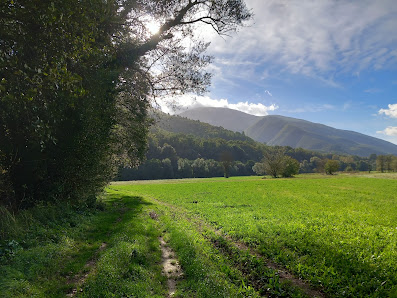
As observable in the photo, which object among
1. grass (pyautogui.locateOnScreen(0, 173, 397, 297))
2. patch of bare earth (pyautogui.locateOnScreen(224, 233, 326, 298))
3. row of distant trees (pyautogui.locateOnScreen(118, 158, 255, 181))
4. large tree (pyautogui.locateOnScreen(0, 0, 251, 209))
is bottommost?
row of distant trees (pyautogui.locateOnScreen(118, 158, 255, 181))

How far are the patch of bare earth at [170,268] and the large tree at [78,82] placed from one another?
22.8 ft

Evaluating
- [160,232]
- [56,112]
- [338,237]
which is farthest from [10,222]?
[338,237]

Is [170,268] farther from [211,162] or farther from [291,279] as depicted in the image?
[211,162]

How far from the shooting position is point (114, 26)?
15500 mm

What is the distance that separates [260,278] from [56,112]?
11476 mm

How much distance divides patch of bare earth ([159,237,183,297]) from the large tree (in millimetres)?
6962

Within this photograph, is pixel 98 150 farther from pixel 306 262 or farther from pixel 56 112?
pixel 306 262

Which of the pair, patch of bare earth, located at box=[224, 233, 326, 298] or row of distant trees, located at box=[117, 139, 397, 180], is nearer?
patch of bare earth, located at box=[224, 233, 326, 298]

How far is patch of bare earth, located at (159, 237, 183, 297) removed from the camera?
804 cm

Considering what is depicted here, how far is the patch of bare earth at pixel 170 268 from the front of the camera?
8.04 meters

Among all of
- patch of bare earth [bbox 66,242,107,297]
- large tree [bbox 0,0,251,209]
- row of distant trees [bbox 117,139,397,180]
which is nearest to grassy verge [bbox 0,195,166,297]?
patch of bare earth [bbox 66,242,107,297]

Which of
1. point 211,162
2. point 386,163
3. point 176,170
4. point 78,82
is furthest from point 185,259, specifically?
point 386,163

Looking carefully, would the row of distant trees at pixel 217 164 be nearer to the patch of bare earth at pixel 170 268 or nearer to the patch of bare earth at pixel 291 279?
the patch of bare earth at pixel 291 279

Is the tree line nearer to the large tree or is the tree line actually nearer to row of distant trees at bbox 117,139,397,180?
row of distant trees at bbox 117,139,397,180
